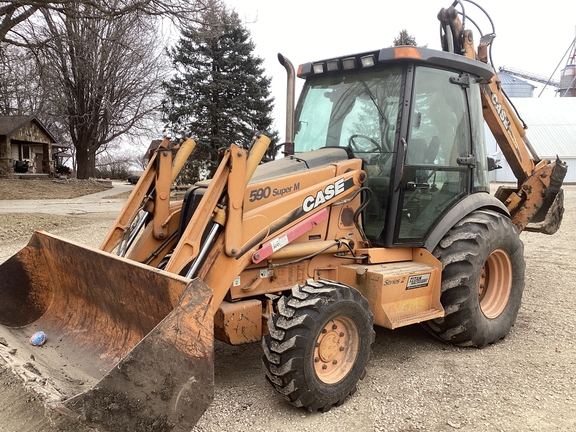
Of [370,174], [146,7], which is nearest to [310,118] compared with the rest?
[370,174]

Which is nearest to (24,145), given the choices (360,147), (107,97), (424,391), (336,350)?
(107,97)

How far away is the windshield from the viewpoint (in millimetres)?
4328

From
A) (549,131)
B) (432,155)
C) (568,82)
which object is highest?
(568,82)

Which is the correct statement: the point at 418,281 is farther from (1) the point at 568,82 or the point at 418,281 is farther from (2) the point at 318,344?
(1) the point at 568,82

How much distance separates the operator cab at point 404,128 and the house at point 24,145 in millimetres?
30319

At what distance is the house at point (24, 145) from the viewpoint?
32375 millimetres

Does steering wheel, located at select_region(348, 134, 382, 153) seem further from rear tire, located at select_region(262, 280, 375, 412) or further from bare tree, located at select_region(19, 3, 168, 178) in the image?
bare tree, located at select_region(19, 3, 168, 178)

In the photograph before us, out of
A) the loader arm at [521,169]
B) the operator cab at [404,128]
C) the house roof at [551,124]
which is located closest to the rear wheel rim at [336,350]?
the operator cab at [404,128]

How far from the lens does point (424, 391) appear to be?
3.73 meters

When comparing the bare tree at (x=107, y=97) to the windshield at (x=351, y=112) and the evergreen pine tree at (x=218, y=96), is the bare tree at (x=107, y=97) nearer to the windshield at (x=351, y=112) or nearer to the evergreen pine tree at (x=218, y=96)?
the evergreen pine tree at (x=218, y=96)

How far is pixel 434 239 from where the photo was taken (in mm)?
4465

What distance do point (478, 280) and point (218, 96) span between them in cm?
2328

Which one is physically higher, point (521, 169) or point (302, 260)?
point (521, 169)

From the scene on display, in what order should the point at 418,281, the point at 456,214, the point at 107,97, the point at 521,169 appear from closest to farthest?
1. the point at 418,281
2. the point at 456,214
3. the point at 521,169
4. the point at 107,97
